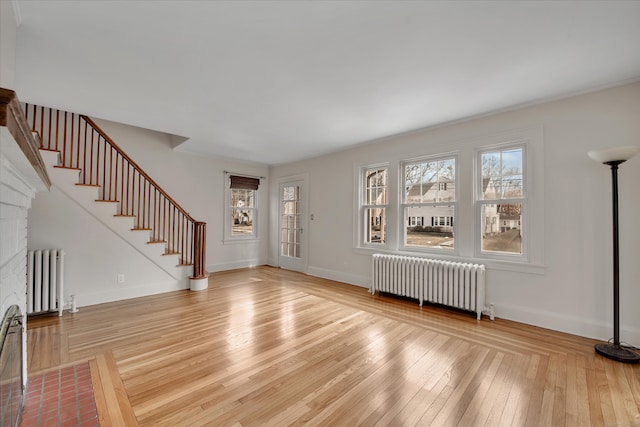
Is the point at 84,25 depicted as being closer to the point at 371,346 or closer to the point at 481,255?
the point at 371,346

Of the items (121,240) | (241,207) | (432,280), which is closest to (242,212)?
(241,207)

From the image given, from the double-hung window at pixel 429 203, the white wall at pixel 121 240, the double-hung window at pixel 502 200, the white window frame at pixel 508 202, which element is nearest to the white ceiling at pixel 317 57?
the white window frame at pixel 508 202

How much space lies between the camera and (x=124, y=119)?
379 centimetres

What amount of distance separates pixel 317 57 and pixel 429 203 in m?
2.74

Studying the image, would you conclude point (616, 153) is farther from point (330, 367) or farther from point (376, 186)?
point (330, 367)

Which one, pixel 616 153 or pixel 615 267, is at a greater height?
pixel 616 153

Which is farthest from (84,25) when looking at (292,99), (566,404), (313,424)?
(566,404)

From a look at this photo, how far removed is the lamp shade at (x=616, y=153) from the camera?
91.0 inches

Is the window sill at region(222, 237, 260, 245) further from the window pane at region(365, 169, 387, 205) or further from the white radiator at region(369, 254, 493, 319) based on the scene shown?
the white radiator at region(369, 254, 493, 319)

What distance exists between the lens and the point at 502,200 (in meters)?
3.40

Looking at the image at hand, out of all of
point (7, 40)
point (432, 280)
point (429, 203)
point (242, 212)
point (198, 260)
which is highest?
point (7, 40)

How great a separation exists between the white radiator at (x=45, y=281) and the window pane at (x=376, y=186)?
14.8 feet

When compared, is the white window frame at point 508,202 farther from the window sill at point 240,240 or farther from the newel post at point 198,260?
the window sill at point 240,240

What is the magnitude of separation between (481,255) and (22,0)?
4.84m
